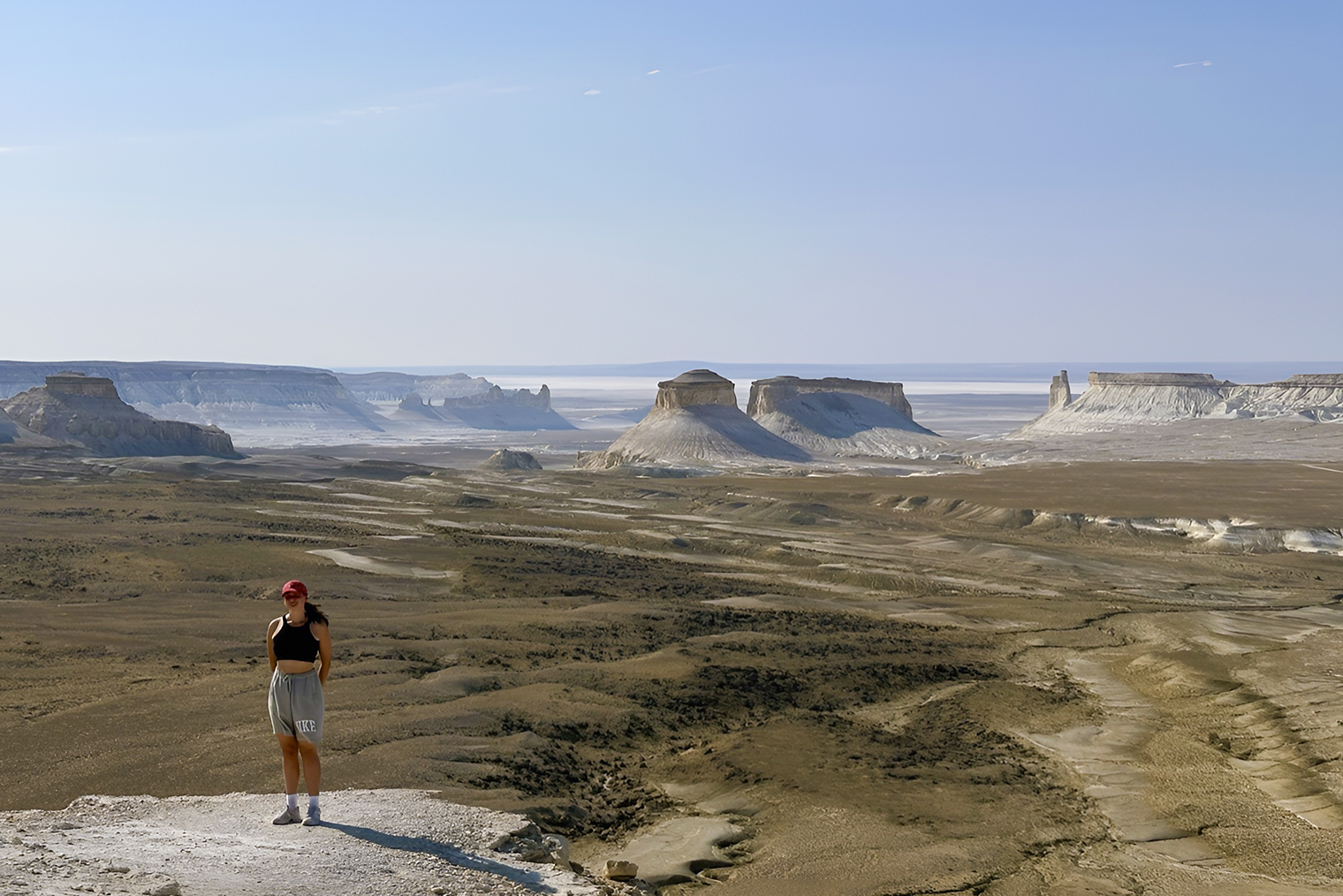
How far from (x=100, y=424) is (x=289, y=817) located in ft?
333

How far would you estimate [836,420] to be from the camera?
12100cm

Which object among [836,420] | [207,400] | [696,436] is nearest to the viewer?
[696,436]

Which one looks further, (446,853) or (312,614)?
(446,853)

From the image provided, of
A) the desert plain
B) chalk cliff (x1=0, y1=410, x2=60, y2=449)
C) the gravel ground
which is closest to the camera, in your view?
the gravel ground

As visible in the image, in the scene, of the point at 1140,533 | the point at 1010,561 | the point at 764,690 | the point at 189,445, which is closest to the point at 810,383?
the point at 189,445

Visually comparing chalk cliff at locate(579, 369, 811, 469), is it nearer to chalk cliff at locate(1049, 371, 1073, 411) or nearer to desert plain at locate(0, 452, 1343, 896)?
desert plain at locate(0, 452, 1343, 896)

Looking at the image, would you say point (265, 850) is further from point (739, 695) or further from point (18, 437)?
point (18, 437)

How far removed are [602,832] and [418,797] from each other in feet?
6.62

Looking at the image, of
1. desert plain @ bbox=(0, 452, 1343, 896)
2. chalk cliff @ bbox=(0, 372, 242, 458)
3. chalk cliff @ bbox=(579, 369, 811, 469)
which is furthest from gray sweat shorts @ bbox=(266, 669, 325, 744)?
chalk cliff @ bbox=(0, 372, 242, 458)

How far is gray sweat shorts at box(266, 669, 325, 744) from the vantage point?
30.9 feet

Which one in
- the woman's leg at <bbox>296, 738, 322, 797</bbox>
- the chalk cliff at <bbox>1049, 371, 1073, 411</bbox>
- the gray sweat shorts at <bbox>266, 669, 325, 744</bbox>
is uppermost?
the chalk cliff at <bbox>1049, 371, 1073, 411</bbox>

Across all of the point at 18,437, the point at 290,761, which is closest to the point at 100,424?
the point at 18,437

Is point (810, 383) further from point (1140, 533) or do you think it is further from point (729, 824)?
point (729, 824)

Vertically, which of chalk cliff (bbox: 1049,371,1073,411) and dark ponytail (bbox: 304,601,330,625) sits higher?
chalk cliff (bbox: 1049,371,1073,411)
